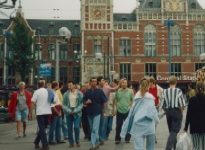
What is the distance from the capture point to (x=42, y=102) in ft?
30.3

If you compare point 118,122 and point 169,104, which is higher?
point 169,104

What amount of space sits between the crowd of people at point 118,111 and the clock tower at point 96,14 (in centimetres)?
3268

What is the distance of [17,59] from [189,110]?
30.2 meters

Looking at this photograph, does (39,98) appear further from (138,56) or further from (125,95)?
(138,56)

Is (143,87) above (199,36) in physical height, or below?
below

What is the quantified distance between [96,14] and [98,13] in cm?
27

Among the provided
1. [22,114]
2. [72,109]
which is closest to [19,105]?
[22,114]

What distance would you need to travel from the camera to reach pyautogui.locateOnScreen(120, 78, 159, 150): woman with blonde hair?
6766 millimetres

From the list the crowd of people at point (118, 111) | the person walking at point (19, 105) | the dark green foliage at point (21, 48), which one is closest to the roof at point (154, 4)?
the dark green foliage at point (21, 48)

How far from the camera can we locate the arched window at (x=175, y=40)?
4541 centimetres

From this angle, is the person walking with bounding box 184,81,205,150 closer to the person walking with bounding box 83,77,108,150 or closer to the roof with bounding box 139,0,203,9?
the person walking with bounding box 83,77,108,150

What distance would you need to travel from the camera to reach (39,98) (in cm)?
931

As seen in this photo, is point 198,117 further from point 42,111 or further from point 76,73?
point 76,73

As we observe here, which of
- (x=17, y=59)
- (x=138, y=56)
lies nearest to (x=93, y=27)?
(x=138, y=56)
